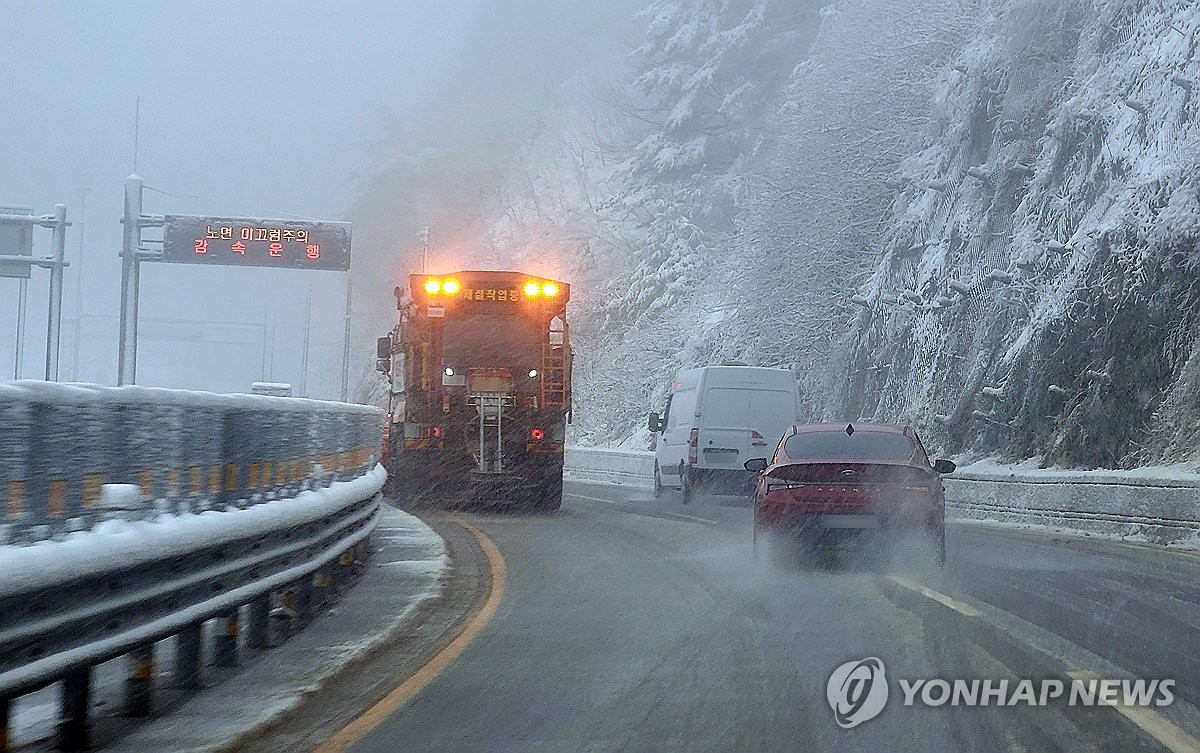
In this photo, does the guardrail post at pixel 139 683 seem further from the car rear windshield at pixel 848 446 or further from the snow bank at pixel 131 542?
the car rear windshield at pixel 848 446

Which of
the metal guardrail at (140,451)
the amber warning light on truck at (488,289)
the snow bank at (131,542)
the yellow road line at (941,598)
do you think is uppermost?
the amber warning light on truck at (488,289)

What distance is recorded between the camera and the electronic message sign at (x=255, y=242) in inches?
1793

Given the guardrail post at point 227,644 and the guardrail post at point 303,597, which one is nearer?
the guardrail post at point 227,644

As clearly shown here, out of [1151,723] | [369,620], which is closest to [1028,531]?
[369,620]

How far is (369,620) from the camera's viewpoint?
10.9 meters

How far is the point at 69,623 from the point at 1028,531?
17.3 metres

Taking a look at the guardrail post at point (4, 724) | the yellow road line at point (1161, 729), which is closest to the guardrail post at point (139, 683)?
the guardrail post at point (4, 724)

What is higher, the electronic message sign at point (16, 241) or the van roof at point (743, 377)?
the electronic message sign at point (16, 241)

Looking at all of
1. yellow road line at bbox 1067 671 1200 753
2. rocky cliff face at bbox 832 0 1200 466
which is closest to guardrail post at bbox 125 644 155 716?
yellow road line at bbox 1067 671 1200 753

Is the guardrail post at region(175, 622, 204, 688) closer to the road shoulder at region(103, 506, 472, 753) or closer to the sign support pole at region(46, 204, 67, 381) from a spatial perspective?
the road shoulder at region(103, 506, 472, 753)

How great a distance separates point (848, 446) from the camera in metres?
15.2

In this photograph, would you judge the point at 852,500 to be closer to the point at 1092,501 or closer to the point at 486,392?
the point at 1092,501

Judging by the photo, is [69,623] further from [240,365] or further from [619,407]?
[240,365]

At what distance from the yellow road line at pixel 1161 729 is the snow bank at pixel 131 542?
4346 mm
